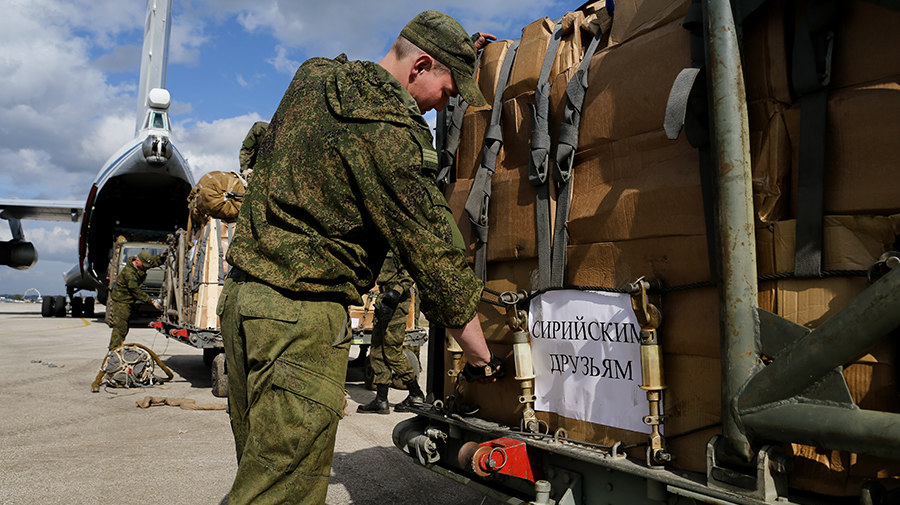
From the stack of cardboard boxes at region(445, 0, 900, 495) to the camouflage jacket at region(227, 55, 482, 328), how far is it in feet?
2.13

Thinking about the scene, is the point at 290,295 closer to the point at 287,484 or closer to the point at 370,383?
the point at 287,484

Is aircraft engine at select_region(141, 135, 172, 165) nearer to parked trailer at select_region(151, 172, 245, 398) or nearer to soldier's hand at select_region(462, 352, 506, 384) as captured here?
parked trailer at select_region(151, 172, 245, 398)

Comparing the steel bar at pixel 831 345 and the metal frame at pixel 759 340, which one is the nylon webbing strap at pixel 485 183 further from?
the steel bar at pixel 831 345

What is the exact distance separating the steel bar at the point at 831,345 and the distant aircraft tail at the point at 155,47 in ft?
101

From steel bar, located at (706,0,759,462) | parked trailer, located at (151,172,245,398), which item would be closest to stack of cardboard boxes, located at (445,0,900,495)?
steel bar, located at (706,0,759,462)

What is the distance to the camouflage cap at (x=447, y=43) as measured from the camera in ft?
6.44

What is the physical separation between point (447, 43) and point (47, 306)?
103 feet

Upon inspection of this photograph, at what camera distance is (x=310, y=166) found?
1.85 metres

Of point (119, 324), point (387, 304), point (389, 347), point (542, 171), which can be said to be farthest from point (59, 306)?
point (542, 171)

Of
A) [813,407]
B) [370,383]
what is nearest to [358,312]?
[370,383]

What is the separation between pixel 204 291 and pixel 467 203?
597 cm

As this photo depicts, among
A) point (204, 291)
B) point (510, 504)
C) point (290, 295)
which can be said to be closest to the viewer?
point (290, 295)

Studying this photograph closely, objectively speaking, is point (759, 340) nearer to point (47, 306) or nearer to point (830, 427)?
point (830, 427)

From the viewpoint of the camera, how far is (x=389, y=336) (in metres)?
6.17
